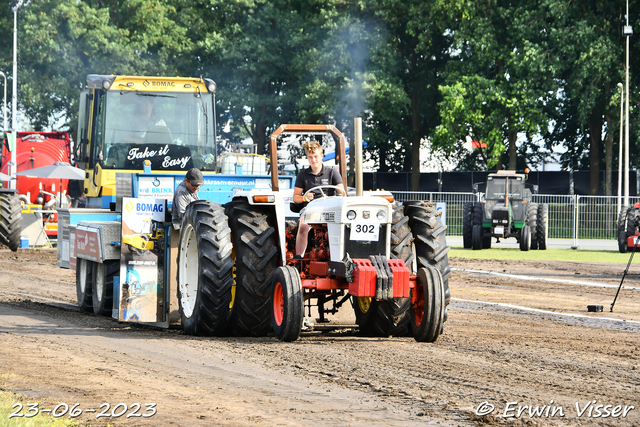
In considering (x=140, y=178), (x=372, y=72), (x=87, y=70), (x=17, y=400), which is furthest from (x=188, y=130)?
(x=87, y=70)

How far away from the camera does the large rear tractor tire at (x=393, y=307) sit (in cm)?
891

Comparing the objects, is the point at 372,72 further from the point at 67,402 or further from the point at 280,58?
the point at 67,402

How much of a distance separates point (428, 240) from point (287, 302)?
166 centimetres

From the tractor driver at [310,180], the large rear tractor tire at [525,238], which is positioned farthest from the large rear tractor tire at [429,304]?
the large rear tractor tire at [525,238]

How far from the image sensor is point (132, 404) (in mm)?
5988

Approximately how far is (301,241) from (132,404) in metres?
3.35

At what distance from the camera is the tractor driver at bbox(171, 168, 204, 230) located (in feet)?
34.5

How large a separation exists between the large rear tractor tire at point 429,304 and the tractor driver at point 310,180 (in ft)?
3.96

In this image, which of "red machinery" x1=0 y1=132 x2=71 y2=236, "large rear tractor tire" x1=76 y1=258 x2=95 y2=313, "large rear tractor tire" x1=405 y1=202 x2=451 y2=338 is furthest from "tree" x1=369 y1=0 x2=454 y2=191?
"large rear tractor tire" x1=405 y1=202 x2=451 y2=338

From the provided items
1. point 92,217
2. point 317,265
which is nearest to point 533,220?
point 92,217

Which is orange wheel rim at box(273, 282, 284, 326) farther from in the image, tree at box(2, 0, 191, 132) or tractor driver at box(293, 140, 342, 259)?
tree at box(2, 0, 191, 132)

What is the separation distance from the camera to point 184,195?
10.7m

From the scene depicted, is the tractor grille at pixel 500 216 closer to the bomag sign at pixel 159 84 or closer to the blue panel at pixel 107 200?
the bomag sign at pixel 159 84

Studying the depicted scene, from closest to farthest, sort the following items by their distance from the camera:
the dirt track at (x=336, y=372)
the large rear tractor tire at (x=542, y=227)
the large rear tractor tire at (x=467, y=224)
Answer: the dirt track at (x=336, y=372) < the large rear tractor tire at (x=542, y=227) < the large rear tractor tire at (x=467, y=224)
